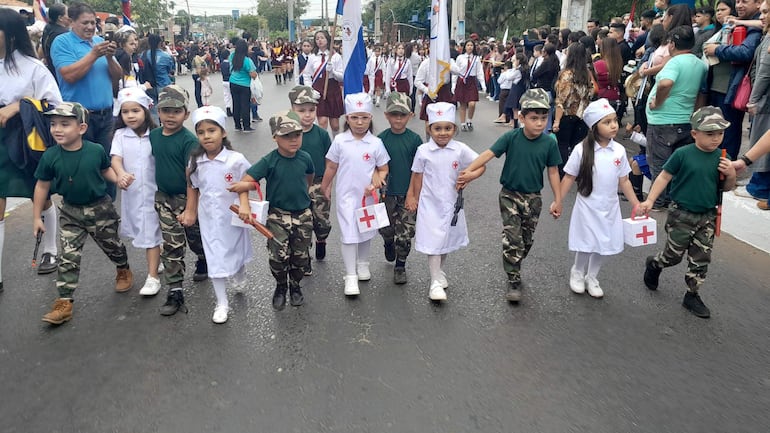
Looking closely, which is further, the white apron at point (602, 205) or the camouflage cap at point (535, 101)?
the white apron at point (602, 205)

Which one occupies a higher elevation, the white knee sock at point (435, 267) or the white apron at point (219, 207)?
the white apron at point (219, 207)

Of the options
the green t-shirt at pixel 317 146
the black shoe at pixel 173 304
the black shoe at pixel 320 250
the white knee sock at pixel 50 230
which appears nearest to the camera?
the black shoe at pixel 173 304

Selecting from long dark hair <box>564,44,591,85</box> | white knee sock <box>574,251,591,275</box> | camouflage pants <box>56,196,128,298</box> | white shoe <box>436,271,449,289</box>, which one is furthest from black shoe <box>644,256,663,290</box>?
camouflage pants <box>56,196,128,298</box>

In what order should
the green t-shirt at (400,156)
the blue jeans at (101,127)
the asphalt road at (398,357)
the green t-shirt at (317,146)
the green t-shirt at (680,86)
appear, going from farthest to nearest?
the green t-shirt at (680,86) < the blue jeans at (101,127) < the green t-shirt at (317,146) < the green t-shirt at (400,156) < the asphalt road at (398,357)

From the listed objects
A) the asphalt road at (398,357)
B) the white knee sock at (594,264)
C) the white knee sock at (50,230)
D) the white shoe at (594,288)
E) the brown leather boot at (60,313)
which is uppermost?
the white knee sock at (50,230)

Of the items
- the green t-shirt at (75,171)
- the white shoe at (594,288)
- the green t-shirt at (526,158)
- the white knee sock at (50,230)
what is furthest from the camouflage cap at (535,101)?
the white knee sock at (50,230)

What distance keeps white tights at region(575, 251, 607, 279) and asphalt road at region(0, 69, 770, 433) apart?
22 cm

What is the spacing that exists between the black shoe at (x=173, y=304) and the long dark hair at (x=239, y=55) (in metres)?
7.92

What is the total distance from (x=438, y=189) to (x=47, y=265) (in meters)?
3.38

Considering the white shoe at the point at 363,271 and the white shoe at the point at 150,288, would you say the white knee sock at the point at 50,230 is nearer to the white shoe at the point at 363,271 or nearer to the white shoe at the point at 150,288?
the white shoe at the point at 150,288

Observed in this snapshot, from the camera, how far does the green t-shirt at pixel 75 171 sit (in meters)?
3.89

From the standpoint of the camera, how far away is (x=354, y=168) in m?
4.32

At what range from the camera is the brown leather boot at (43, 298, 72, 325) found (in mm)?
3836

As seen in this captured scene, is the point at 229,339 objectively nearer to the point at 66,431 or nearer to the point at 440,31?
the point at 66,431
